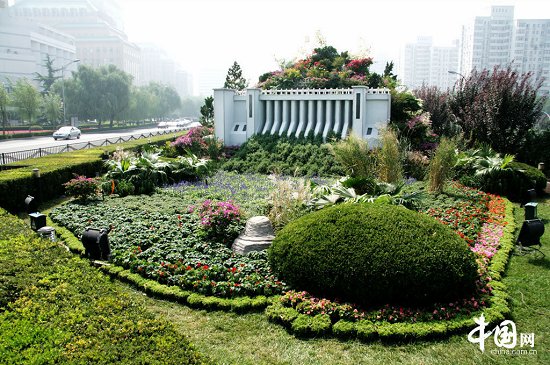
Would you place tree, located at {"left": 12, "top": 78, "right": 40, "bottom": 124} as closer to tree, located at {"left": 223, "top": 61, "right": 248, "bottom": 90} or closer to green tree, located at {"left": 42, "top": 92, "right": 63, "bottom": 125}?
green tree, located at {"left": 42, "top": 92, "right": 63, "bottom": 125}

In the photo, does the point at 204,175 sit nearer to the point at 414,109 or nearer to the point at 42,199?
the point at 42,199

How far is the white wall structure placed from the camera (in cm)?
1597

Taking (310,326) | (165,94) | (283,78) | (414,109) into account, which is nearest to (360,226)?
(310,326)

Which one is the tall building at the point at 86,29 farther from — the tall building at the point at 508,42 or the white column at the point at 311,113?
the white column at the point at 311,113

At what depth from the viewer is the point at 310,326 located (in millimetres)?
A: 4535

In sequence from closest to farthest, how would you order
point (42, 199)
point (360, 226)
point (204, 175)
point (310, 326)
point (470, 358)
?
point (470, 358)
point (310, 326)
point (360, 226)
point (42, 199)
point (204, 175)

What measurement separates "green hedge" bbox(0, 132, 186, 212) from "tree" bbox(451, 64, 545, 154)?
35.0 ft

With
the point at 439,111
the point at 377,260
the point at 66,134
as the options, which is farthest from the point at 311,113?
the point at 66,134

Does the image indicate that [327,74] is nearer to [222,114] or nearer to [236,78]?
[222,114]

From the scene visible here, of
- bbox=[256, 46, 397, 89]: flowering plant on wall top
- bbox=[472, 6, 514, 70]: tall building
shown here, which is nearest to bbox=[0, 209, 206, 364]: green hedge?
bbox=[256, 46, 397, 89]: flowering plant on wall top

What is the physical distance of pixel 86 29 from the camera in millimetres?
96625

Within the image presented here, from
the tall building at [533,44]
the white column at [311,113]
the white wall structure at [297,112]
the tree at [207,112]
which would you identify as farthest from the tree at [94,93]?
the tall building at [533,44]

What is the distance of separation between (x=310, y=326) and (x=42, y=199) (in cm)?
812

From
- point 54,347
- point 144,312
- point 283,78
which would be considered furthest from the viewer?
point 283,78
